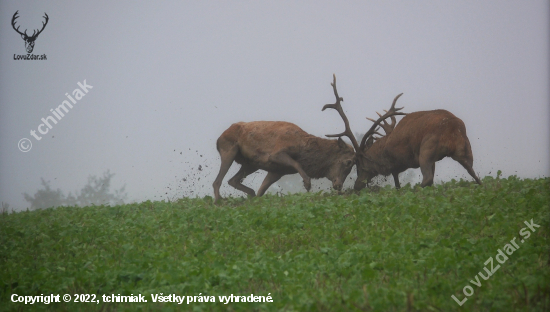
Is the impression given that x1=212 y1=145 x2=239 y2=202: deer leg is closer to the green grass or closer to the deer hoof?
the deer hoof

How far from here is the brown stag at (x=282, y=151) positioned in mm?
15062

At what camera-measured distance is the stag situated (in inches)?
508

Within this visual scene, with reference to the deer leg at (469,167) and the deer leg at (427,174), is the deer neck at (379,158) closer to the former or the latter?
the deer leg at (427,174)

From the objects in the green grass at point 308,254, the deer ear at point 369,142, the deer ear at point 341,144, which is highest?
the deer ear at point 369,142

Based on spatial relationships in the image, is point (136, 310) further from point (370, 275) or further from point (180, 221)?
point (180, 221)

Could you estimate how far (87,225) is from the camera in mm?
10469

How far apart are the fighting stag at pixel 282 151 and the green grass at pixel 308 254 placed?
3.92 m

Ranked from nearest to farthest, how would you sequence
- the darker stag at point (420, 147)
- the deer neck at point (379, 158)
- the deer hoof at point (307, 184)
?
the darker stag at point (420, 147) < the deer hoof at point (307, 184) < the deer neck at point (379, 158)

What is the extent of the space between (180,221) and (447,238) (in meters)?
4.67

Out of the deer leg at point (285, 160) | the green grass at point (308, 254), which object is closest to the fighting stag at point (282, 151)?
the deer leg at point (285, 160)

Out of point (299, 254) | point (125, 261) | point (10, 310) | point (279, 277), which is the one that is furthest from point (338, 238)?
point (10, 310)

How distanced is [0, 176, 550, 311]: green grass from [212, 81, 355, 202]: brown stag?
→ 3.92 meters

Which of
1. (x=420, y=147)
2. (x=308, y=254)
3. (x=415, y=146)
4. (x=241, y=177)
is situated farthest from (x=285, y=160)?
(x=308, y=254)

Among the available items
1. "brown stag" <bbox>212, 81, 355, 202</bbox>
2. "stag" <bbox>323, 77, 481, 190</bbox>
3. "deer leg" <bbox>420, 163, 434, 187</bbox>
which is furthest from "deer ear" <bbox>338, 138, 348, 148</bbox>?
"deer leg" <bbox>420, 163, 434, 187</bbox>
